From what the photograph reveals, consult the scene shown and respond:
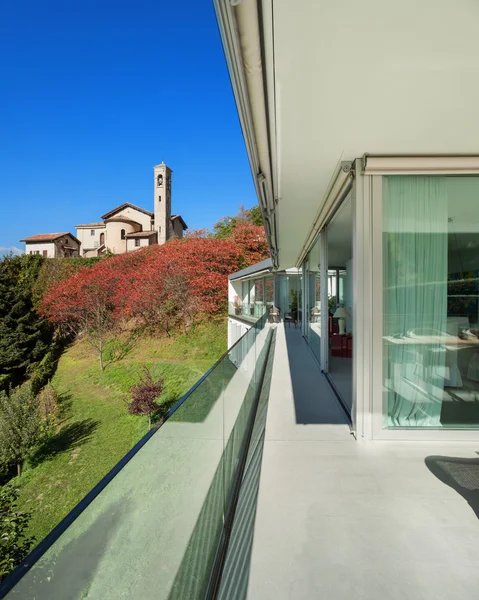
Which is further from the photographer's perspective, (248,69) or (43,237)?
(43,237)

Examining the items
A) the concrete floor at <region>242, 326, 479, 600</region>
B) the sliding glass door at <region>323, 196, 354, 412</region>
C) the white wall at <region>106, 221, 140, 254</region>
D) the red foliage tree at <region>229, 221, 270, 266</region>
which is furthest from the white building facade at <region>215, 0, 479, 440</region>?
the white wall at <region>106, 221, 140, 254</region>

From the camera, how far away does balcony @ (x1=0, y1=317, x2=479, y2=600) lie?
30.6 inches

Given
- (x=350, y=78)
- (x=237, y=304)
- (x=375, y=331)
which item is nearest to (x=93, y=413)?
(x=237, y=304)

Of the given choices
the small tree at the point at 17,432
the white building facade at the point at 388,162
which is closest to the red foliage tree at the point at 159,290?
the small tree at the point at 17,432

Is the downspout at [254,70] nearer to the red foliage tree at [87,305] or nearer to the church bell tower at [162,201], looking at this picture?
the red foliage tree at [87,305]

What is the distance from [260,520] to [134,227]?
4508 centimetres

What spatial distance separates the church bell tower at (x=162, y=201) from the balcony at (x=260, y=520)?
4315 cm

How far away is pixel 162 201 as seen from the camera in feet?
155

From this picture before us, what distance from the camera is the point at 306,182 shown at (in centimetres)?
380

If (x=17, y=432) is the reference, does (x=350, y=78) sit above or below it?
above

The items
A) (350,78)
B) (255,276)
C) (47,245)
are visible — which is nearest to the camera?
(350,78)

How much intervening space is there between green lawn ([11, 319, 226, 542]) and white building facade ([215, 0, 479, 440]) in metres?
10.1

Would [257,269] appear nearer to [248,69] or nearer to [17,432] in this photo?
[17,432]

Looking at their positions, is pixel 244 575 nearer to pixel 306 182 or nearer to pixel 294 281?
pixel 306 182
